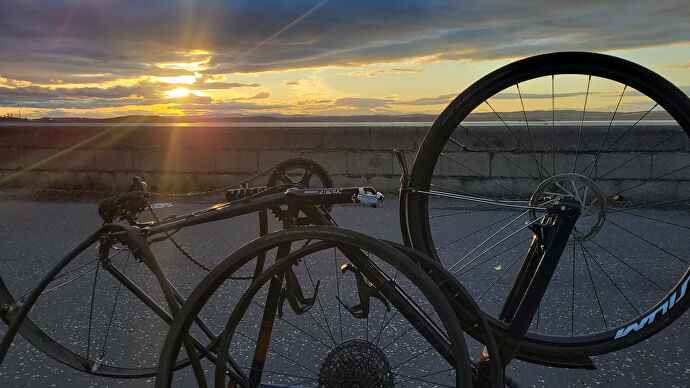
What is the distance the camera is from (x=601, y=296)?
146 inches

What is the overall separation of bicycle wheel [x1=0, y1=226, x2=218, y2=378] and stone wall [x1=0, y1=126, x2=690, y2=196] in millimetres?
3373

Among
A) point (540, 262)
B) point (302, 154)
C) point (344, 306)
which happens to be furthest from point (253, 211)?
point (302, 154)

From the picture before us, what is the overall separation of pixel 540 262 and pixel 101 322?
252 cm

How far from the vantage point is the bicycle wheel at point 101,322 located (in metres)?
2.24

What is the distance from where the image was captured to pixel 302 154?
7176 millimetres

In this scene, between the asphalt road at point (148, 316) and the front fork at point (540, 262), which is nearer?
the front fork at point (540, 262)

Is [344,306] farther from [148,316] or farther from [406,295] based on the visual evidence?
[148,316]

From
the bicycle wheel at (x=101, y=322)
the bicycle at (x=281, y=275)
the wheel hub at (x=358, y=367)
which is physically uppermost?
the bicycle at (x=281, y=275)

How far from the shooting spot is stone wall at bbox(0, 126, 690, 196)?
6.54 meters

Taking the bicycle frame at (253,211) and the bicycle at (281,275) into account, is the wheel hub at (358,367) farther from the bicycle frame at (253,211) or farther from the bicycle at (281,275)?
the bicycle frame at (253,211)

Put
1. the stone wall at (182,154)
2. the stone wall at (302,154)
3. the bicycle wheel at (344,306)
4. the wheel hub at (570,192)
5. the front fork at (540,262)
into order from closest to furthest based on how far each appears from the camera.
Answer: the bicycle wheel at (344,306) < the front fork at (540,262) < the wheel hub at (570,192) < the stone wall at (302,154) < the stone wall at (182,154)

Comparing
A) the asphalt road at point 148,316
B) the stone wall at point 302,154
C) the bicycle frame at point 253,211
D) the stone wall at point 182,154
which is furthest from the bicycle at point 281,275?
the stone wall at point 182,154

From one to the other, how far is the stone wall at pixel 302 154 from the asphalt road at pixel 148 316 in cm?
108

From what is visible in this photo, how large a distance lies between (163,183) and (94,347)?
491 cm
